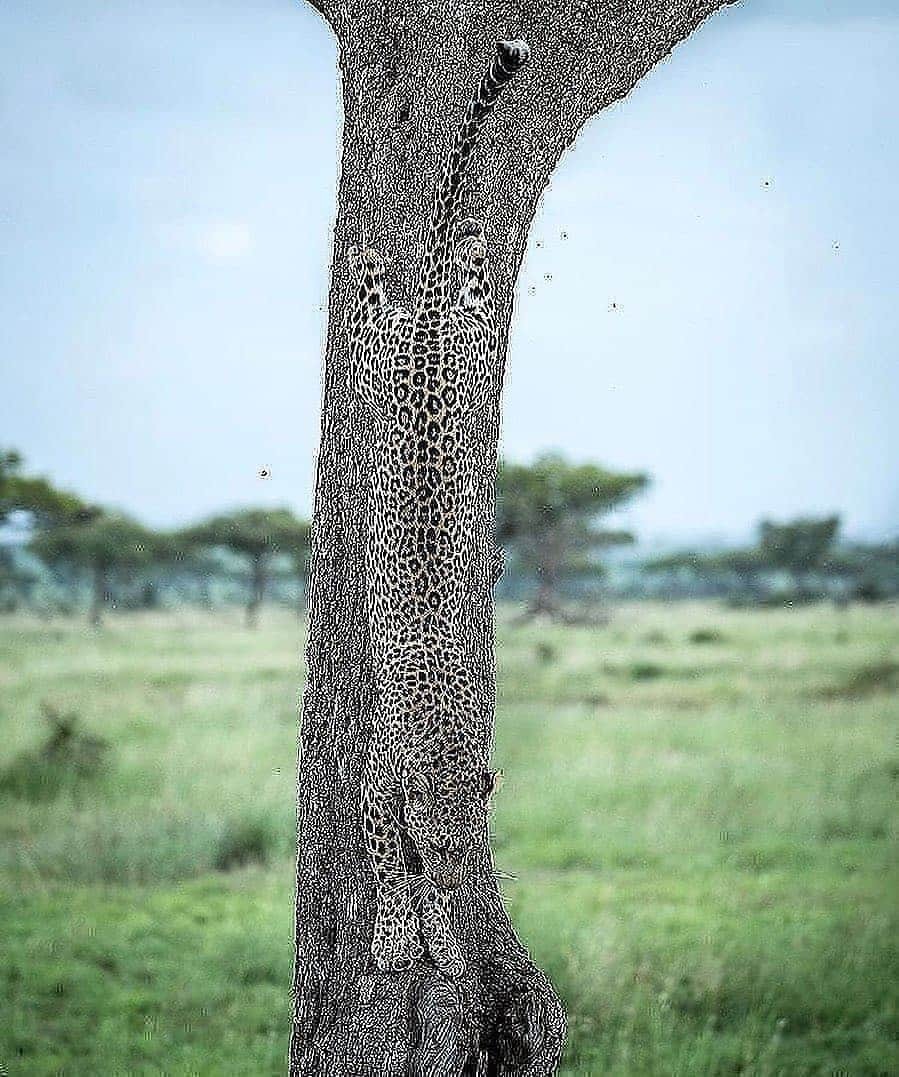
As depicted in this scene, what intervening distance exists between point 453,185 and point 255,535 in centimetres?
185

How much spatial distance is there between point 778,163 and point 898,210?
0.35 m

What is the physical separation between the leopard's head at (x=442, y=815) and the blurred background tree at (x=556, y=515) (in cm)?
177

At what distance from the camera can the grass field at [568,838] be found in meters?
2.97

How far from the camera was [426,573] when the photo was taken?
64.1 inches

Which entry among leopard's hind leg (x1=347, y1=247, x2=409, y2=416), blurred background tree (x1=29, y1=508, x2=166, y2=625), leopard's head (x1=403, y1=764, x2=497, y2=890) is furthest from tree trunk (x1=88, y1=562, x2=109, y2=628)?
leopard's head (x1=403, y1=764, x2=497, y2=890)

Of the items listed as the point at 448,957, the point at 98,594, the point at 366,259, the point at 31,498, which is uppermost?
the point at 366,259

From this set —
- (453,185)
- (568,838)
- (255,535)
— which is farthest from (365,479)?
(568,838)

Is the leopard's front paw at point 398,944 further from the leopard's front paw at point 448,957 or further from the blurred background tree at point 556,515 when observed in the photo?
the blurred background tree at point 556,515

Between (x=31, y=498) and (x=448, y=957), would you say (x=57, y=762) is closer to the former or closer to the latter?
(x=31, y=498)

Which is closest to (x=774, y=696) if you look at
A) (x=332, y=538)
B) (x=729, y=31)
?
(x=729, y=31)

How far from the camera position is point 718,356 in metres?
3.36

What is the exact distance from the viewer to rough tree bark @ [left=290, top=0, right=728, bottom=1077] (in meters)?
1.63

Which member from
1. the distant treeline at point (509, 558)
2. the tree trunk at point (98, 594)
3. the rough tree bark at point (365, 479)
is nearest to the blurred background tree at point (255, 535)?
the distant treeline at point (509, 558)

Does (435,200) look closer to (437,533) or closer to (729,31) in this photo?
(437,533)
